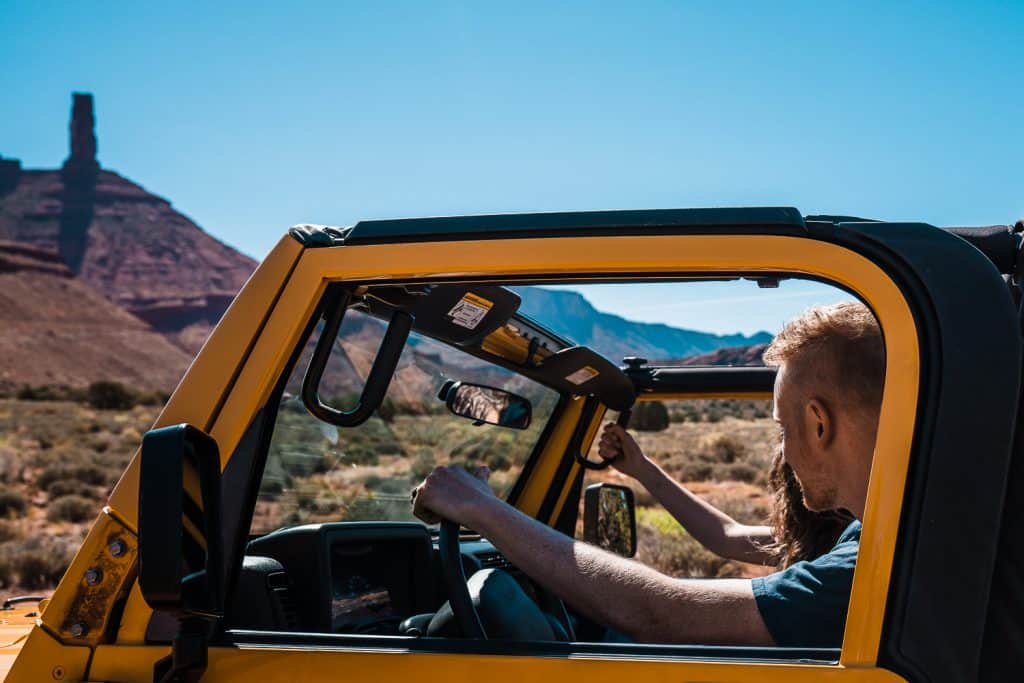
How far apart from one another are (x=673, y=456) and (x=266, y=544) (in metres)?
17.4

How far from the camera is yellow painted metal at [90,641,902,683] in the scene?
56.0 inches

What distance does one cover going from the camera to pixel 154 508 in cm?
138

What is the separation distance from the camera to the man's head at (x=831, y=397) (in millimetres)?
1754

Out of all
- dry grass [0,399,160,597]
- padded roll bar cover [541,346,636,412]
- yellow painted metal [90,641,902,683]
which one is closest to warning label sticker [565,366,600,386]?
padded roll bar cover [541,346,636,412]

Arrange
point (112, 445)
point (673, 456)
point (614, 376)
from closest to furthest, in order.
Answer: point (614, 376)
point (673, 456)
point (112, 445)

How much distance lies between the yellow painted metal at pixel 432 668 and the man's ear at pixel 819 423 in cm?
54

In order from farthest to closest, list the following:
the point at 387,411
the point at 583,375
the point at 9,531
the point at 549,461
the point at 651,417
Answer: the point at 9,531 < the point at 651,417 < the point at 549,461 < the point at 583,375 < the point at 387,411

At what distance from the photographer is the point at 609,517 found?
375 cm

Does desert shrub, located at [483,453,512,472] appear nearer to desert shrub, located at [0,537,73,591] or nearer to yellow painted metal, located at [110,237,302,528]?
yellow painted metal, located at [110,237,302,528]

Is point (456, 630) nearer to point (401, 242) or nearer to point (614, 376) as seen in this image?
point (401, 242)

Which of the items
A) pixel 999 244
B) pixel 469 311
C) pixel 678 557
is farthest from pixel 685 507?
pixel 678 557

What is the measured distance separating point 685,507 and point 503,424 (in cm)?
124

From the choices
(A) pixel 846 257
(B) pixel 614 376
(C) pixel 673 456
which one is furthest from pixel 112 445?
(A) pixel 846 257

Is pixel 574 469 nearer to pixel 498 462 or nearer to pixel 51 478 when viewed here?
pixel 498 462
